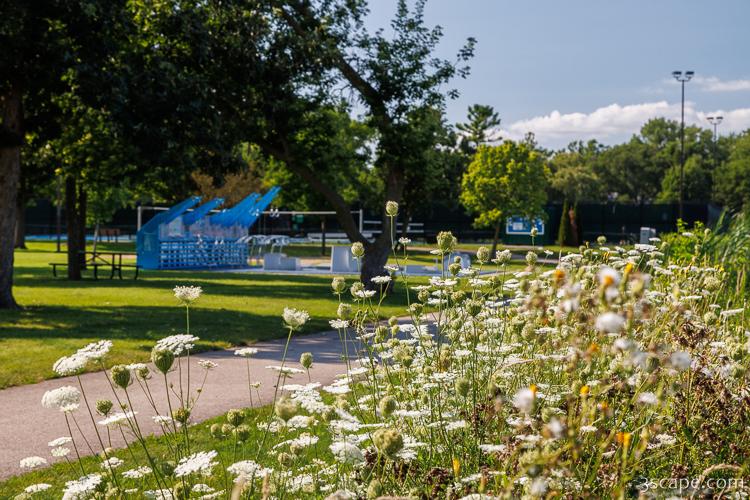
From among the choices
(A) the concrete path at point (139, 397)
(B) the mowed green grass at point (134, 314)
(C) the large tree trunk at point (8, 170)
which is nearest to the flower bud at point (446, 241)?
(A) the concrete path at point (139, 397)

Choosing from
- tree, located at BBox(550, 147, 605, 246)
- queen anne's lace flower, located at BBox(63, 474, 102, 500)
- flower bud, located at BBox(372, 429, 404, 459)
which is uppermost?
tree, located at BBox(550, 147, 605, 246)

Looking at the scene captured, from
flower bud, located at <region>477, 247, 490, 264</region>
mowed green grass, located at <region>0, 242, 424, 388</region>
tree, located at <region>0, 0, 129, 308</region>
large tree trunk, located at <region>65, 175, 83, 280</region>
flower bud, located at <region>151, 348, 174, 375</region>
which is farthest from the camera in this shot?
large tree trunk, located at <region>65, 175, 83, 280</region>

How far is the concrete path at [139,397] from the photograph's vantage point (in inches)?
220

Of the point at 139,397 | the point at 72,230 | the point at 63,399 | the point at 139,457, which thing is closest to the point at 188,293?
the point at 63,399

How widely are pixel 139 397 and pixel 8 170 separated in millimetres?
8124

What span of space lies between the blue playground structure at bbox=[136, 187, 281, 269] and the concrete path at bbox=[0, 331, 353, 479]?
63.0 ft

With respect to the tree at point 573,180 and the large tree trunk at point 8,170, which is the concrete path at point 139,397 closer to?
the large tree trunk at point 8,170

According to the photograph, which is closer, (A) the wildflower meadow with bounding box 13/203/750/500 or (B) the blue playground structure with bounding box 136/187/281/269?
(A) the wildflower meadow with bounding box 13/203/750/500

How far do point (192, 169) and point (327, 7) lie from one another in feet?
19.2

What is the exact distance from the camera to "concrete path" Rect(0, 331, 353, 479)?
5582 millimetres

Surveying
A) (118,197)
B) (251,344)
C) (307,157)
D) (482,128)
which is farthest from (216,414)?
(482,128)

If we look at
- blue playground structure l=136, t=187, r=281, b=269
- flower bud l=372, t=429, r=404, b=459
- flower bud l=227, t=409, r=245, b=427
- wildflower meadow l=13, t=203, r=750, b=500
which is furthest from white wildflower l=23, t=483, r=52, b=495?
blue playground structure l=136, t=187, r=281, b=269

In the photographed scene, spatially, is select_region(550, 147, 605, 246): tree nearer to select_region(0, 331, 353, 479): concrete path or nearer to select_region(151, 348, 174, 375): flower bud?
select_region(0, 331, 353, 479): concrete path

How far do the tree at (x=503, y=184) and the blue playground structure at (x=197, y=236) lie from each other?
457 inches
